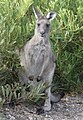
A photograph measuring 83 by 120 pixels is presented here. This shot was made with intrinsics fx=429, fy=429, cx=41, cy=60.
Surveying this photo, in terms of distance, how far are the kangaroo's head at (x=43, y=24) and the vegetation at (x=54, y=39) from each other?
229 mm

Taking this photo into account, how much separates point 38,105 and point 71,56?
0.84 metres

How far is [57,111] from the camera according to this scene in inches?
212

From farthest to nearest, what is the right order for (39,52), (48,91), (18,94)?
(48,91), (39,52), (18,94)

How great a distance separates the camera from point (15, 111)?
201 inches

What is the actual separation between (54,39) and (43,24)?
1.93ft

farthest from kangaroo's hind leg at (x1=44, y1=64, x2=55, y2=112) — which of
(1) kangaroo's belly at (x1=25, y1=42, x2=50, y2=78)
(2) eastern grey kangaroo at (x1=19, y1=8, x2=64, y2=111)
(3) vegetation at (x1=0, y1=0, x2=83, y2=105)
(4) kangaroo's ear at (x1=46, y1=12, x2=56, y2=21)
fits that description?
(4) kangaroo's ear at (x1=46, y1=12, x2=56, y2=21)

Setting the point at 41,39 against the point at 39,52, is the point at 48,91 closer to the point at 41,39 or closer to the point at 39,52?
the point at 39,52

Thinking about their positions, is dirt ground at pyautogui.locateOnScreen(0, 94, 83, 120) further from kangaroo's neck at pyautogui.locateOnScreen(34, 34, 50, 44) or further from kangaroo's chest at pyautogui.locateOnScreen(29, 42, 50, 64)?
kangaroo's neck at pyautogui.locateOnScreen(34, 34, 50, 44)

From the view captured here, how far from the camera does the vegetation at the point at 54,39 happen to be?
16.4 ft

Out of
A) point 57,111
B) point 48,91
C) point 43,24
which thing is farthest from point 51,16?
point 57,111

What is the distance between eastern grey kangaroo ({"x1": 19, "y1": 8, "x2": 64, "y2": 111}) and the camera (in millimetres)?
5137

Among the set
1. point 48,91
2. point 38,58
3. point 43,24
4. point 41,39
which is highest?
point 43,24

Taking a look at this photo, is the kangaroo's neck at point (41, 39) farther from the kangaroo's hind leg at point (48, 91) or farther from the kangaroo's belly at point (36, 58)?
the kangaroo's hind leg at point (48, 91)

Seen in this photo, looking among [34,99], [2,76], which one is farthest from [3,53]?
[34,99]
